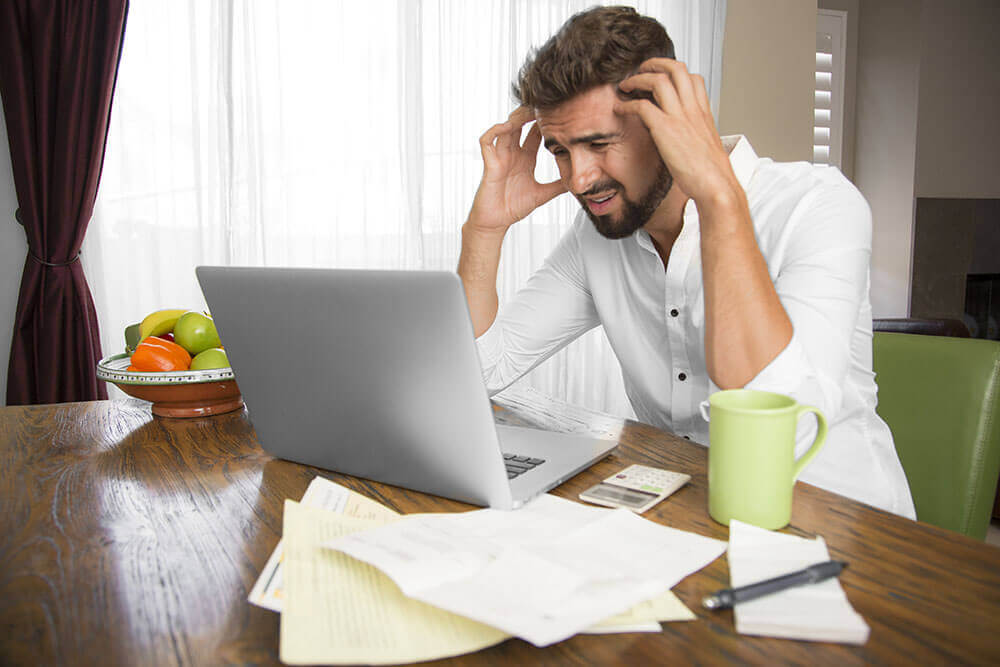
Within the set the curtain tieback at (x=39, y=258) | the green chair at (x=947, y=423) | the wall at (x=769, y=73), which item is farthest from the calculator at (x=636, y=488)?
the wall at (x=769, y=73)

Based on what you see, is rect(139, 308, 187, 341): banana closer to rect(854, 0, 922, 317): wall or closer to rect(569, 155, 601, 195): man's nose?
rect(569, 155, 601, 195): man's nose

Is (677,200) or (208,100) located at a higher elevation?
(208,100)

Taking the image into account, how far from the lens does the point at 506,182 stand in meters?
1.47

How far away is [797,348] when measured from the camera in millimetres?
895

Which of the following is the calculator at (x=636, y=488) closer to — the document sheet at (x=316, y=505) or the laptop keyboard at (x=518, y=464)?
the laptop keyboard at (x=518, y=464)

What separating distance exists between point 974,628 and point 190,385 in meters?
1.05

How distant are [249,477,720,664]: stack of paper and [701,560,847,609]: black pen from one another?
0.08 ft

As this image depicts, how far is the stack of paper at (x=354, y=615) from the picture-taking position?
47 centimetres

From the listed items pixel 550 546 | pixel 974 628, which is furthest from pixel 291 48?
pixel 974 628

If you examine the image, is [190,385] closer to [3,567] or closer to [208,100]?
[3,567]

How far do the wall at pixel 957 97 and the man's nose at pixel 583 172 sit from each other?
12.5 ft

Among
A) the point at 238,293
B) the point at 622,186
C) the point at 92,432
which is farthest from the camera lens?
the point at 622,186

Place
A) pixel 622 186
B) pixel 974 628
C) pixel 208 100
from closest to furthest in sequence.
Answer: pixel 974 628
pixel 622 186
pixel 208 100

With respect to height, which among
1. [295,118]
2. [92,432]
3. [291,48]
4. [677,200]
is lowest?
[92,432]
